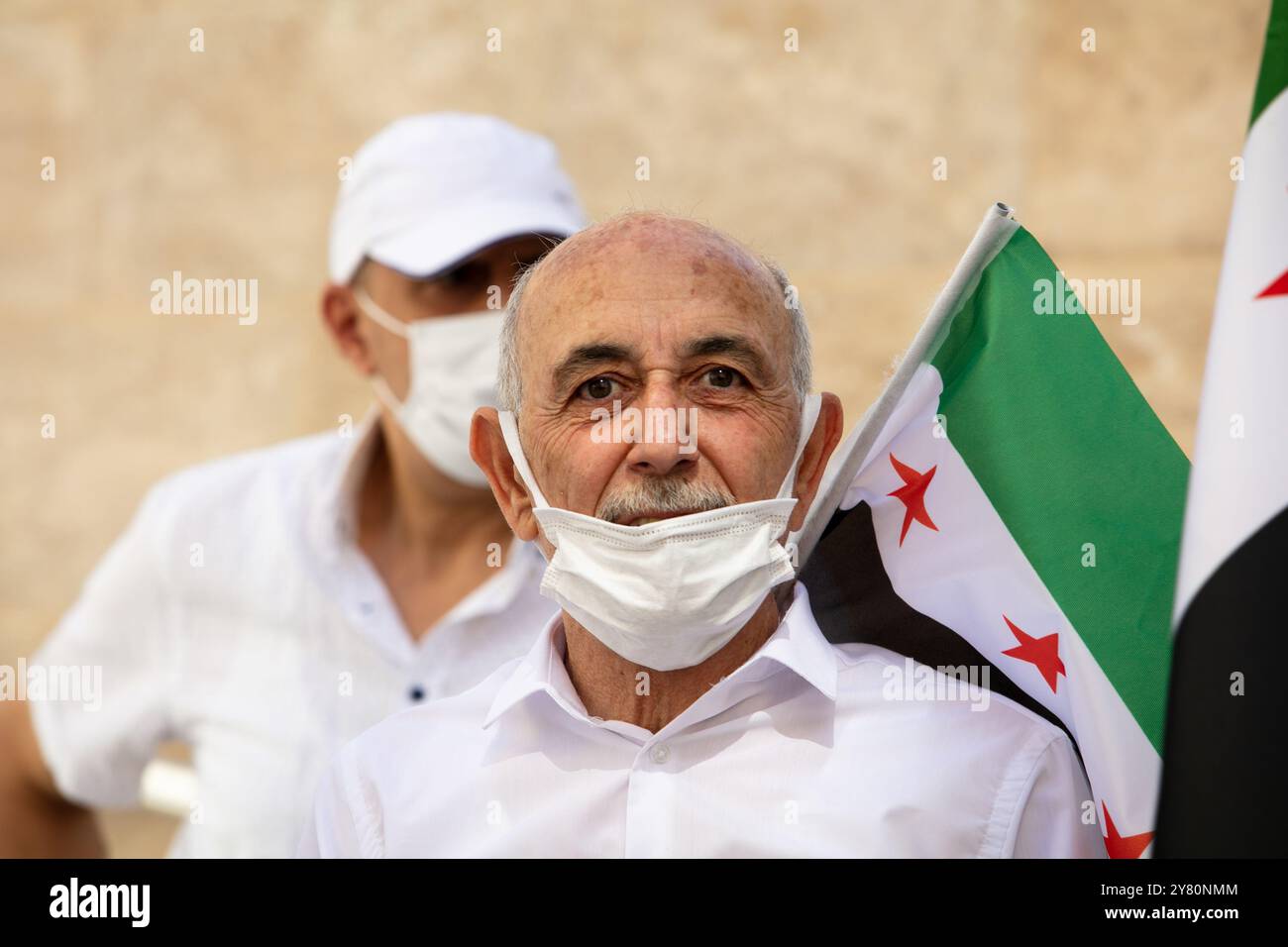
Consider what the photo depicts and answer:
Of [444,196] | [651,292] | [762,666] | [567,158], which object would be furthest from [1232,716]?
[567,158]

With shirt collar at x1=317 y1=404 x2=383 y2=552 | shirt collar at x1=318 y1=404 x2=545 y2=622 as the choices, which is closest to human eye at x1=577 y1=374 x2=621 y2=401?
shirt collar at x1=318 y1=404 x2=545 y2=622

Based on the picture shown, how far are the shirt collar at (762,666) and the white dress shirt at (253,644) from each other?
4.48 ft

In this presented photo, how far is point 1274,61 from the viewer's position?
1.98m

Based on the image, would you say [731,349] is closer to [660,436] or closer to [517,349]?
[660,436]

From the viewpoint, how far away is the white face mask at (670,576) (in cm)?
219

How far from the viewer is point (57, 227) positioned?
653cm

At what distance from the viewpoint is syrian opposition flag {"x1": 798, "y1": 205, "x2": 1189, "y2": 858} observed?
2.37 meters

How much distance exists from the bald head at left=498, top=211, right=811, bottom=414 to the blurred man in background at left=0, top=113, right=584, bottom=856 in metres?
1.54

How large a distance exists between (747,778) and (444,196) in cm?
212

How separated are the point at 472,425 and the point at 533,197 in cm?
163

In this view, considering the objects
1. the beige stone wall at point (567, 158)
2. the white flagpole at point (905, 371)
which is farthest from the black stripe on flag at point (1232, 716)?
the beige stone wall at point (567, 158)
